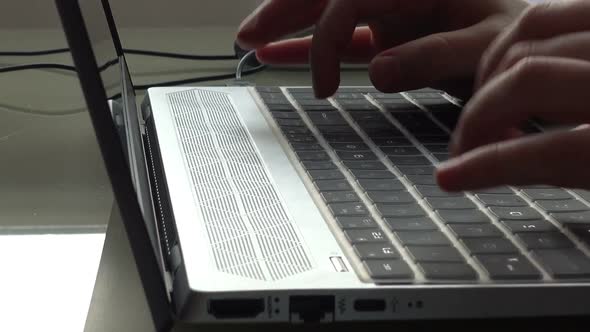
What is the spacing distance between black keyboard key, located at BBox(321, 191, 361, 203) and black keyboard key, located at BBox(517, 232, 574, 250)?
0.09m

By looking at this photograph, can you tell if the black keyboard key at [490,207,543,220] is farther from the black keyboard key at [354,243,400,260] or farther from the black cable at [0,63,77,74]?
the black cable at [0,63,77,74]

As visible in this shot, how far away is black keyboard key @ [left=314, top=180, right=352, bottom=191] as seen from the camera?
0.45 metres

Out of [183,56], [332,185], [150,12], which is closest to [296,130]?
[332,185]

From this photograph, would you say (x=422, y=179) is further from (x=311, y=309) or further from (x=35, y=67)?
(x=35, y=67)

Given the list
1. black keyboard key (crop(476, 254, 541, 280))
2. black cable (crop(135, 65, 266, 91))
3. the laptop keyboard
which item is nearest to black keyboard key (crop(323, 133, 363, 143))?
the laptop keyboard

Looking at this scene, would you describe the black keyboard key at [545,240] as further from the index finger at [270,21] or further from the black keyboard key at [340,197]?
the index finger at [270,21]

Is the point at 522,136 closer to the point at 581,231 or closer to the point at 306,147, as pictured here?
the point at 581,231

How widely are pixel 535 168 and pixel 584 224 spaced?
0.15 ft

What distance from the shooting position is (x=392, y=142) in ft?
1.83

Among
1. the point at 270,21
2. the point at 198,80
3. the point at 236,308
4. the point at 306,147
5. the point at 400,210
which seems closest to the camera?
the point at 236,308

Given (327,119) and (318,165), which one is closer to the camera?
(318,165)

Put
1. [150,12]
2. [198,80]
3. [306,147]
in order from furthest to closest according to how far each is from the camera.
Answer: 1. [150,12]
2. [198,80]
3. [306,147]

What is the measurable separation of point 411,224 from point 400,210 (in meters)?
0.02

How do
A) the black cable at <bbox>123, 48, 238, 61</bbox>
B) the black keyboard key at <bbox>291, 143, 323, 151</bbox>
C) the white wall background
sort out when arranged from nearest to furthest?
the black keyboard key at <bbox>291, 143, 323, 151</bbox> < the black cable at <bbox>123, 48, 238, 61</bbox> < the white wall background
